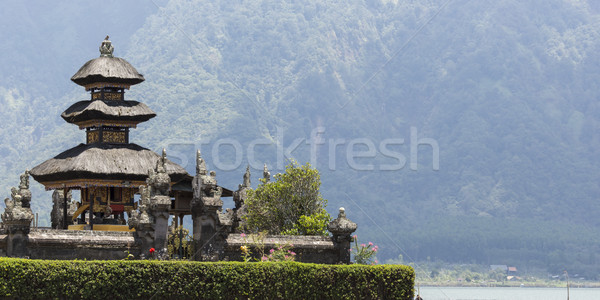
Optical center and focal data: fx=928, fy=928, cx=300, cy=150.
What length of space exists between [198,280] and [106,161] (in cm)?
2042

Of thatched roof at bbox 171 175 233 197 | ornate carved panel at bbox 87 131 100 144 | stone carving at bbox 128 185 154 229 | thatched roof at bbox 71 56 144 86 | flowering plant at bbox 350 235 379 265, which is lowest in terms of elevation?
flowering plant at bbox 350 235 379 265

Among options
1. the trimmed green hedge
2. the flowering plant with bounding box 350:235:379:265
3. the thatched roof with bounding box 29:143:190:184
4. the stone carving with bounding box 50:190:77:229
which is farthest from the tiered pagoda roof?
the trimmed green hedge

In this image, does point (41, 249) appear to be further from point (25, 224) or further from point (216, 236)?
point (216, 236)

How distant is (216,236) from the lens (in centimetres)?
4075

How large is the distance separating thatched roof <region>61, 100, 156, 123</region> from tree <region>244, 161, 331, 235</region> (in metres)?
9.64

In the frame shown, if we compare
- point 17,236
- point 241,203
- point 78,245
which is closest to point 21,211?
point 17,236

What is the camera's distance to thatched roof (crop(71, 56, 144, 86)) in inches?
2256

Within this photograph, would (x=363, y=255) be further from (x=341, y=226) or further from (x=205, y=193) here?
(x=205, y=193)

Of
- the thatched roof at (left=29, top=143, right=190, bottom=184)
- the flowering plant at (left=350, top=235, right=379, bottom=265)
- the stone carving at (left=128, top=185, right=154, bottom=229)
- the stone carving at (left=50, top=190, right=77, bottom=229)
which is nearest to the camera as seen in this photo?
the stone carving at (left=128, top=185, right=154, bottom=229)

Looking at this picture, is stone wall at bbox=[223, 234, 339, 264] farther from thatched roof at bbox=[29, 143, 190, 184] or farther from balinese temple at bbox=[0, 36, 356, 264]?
thatched roof at bbox=[29, 143, 190, 184]

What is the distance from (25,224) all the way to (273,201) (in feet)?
56.6

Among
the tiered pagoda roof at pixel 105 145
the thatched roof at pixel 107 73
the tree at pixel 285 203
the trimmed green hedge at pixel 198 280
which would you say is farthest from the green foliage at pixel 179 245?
the thatched roof at pixel 107 73

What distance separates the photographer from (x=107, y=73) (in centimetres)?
5744

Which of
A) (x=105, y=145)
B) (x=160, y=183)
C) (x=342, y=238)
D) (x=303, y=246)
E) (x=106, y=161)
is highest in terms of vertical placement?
(x=105, y=145)
